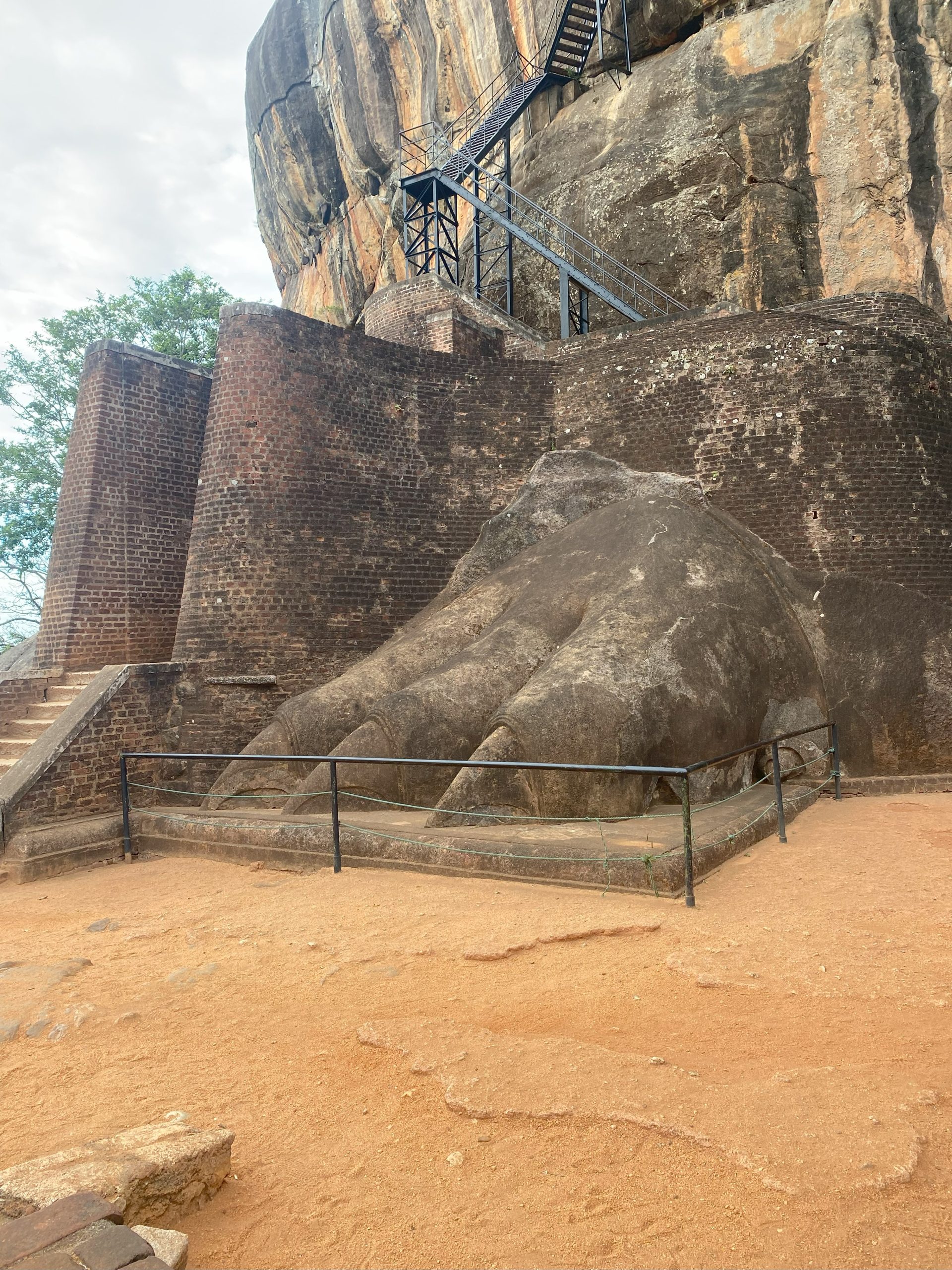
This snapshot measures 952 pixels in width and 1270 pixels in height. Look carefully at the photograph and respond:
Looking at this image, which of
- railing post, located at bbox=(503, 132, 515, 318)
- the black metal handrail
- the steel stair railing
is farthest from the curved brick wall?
railing post, located at bbox=(503, 132, 515, 318)

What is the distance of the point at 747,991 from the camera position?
157 inches

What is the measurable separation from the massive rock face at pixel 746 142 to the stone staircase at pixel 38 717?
13.4 m

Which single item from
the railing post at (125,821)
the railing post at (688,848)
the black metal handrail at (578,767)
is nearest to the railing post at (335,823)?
the black metal handrail at (578,767)

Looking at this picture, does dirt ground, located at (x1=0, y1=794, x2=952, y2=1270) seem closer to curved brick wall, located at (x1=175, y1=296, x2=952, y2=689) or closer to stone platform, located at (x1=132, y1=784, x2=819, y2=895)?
stone platform, located at (x1=132, y1=784, x2=819, y2=895)

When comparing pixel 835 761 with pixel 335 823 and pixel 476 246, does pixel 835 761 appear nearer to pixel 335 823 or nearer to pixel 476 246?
pixel 335 823

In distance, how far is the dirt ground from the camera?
2.48 meters

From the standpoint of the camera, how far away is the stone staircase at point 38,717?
912 cm

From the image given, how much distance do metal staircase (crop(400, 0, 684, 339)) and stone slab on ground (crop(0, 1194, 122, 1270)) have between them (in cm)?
1618

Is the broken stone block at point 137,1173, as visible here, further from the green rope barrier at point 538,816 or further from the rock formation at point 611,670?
the rock formation at point 611,670

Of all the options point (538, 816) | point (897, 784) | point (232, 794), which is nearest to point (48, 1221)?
point (538, 816)

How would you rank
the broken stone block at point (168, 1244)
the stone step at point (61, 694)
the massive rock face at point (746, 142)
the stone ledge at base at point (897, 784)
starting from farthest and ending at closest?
the massive rock face at point (746, 142), the stone step at point (61, 694), the stone ledge at base at point (897, 784), the broken stone block at point (168, 1244)

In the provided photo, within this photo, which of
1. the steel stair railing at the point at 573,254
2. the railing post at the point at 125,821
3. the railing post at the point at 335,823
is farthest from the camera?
the steel stair railing at the point at 573,254

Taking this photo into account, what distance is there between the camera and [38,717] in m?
9.68

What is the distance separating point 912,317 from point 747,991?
10.5m
